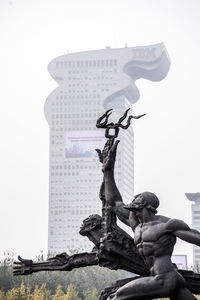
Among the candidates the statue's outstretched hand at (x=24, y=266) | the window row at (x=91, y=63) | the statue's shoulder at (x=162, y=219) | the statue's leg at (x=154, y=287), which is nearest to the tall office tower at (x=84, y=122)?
the window row at (x=91, y=63)

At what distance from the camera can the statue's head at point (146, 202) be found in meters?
11.3

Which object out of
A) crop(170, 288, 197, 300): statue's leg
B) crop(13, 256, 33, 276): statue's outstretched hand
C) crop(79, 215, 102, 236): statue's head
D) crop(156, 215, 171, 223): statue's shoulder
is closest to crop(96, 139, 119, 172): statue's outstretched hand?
crop(79, 215, 102, 236): statue's head

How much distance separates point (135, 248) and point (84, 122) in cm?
14778

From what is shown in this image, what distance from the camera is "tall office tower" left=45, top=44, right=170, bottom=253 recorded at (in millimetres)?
151875

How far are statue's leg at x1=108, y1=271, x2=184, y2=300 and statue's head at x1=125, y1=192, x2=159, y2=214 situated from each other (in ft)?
3.68

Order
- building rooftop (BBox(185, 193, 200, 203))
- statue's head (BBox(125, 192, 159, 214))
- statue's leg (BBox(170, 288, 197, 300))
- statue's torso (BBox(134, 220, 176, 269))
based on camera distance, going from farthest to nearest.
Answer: building rooftop (BBox(185, 193, 200, 203)) < statue's head (BBox(125, 192, 159, 214)) < statue's leg (BBox(170, 288, 197, 300)) < statue's torso (BBox(134, 220, 176, 269))

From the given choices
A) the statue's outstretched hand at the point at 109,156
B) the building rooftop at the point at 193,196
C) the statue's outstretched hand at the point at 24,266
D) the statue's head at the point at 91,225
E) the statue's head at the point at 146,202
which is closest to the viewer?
the statue's head at the point at 146,202

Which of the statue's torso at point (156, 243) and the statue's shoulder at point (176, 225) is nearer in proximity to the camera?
the statue's shoulder at point (176, 225)

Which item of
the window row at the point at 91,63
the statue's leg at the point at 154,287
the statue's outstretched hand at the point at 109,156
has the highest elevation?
the window row at the point at 91,63

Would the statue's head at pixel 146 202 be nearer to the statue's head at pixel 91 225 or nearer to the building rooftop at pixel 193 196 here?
the statue's head at pixel 91 225

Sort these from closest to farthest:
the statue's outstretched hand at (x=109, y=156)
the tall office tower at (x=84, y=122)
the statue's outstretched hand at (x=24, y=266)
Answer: the statue's outstretched hand at (x=109, y=156) < the statue's outstretched hand at (x=24, y=266) < the tall office tower at (x=84, y=122)

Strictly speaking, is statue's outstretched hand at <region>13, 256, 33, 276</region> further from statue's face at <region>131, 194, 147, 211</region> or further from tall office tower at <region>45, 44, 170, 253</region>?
tall office tower at <region>45, 44, 170, 253</region>

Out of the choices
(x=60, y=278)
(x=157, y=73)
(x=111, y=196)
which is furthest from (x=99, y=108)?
(x=111, y=196)

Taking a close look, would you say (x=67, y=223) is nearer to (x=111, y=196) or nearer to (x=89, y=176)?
(x=89, y=176)
